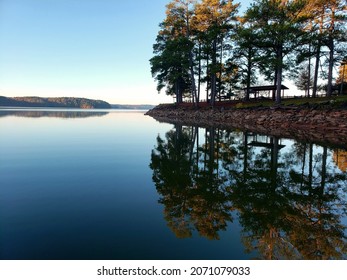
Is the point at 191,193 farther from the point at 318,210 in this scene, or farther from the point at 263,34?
the point at 263,34

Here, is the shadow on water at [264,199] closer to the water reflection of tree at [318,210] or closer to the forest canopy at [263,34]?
the water reflection of tree at [318,210]

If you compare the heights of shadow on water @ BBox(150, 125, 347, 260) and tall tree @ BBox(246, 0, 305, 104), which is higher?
tall tree @ BBox(246, 0, 305, 104)

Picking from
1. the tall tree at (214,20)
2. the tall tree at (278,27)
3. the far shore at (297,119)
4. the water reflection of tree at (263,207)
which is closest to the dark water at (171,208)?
the water reflection of tree at (263,207)

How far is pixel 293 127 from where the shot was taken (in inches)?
949

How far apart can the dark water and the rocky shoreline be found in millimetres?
8033

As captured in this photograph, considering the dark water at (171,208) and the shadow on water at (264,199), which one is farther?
the shadow on water at (264,199)

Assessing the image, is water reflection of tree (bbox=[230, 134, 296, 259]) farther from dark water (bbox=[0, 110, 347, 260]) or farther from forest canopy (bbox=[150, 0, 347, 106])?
forest canopy (bbox=[150, 0, 347, 106])

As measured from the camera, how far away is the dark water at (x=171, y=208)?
379cm

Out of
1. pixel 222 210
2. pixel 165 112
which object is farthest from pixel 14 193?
pixel 165 112

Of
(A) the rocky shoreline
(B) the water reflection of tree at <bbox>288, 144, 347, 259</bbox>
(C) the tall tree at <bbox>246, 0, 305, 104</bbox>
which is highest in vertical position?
(C) the tall tree at <bbox>246, 0, 305, 104</bbox>

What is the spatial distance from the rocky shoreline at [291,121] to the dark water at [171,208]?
8033mm

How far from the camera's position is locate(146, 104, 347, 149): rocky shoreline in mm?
17859

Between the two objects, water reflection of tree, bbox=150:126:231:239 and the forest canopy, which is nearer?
water reflection of tree, bbox=150:126:231:239

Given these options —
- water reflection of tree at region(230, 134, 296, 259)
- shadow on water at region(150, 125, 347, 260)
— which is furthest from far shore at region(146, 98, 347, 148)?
water reflection of tree at region(230, 134, 296, 259)
